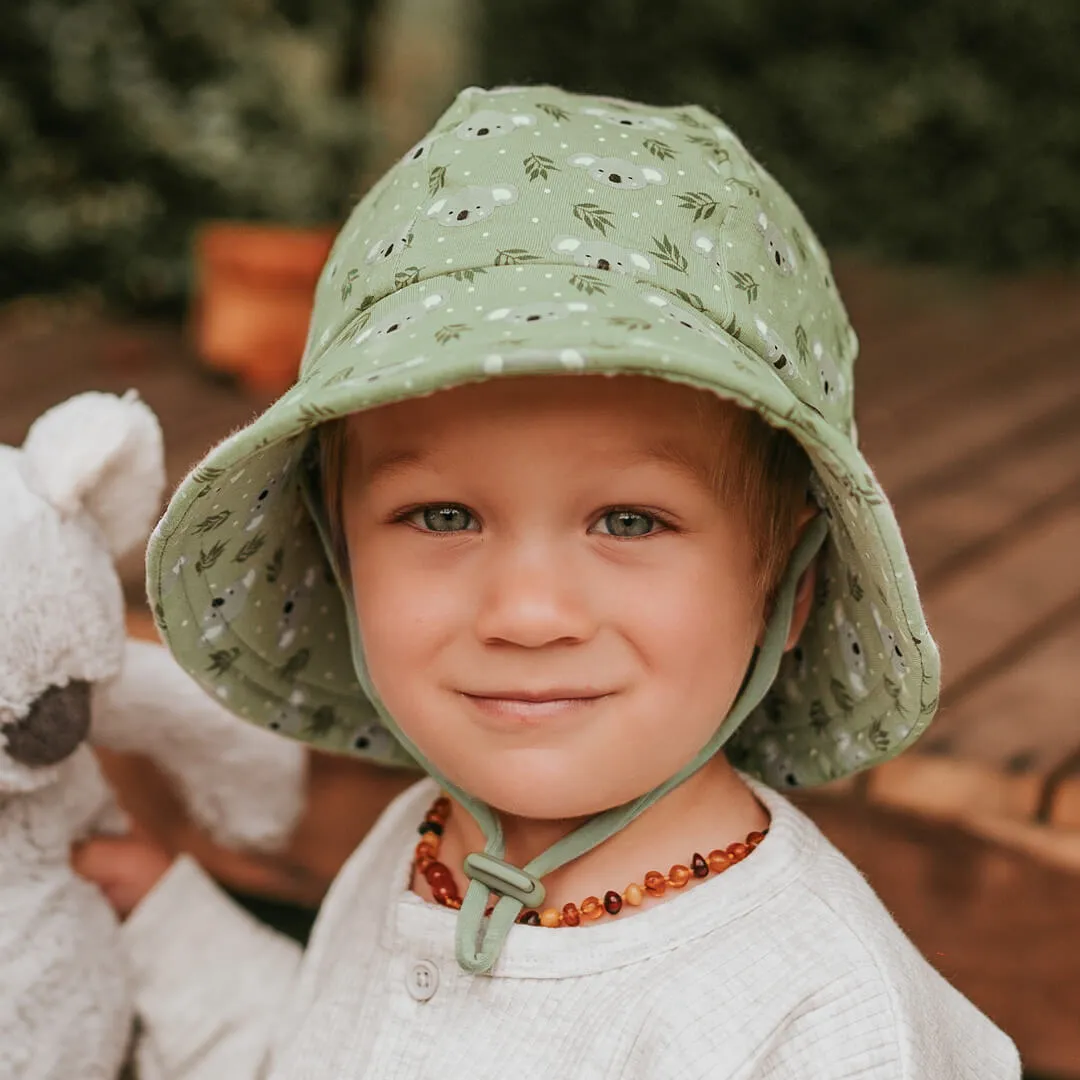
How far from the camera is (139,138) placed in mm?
3236

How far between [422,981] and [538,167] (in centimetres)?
54

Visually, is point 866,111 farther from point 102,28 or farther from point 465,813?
point 465,813

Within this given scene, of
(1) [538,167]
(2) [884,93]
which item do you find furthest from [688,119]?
(2) [884,93]

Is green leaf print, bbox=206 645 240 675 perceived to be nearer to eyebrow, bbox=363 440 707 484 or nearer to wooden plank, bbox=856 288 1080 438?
eyebrow, bbox=363 440 707 484

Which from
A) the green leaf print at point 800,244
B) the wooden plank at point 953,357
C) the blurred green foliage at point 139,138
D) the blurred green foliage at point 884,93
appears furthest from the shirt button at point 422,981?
the blurred green foliage at point 884,93

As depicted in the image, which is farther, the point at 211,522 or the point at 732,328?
the point at 211,522

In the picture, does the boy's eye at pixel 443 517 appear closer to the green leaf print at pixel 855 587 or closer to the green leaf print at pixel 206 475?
the green leaf print at pixel 206 475

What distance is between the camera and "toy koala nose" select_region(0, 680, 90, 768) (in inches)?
39.1

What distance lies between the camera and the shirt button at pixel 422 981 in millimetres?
941

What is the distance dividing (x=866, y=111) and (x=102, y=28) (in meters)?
1.85

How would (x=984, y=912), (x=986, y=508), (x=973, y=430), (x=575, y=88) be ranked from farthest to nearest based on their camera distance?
(x=575, y=88) → (x=973, y=430) → (x=986, y=508) → (x=984, y=912)

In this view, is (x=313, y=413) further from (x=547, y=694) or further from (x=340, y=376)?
(x=547, y=694)

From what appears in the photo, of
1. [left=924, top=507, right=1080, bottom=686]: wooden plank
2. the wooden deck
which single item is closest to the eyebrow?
the wooden deck

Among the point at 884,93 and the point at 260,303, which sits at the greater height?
the point at 884,93
